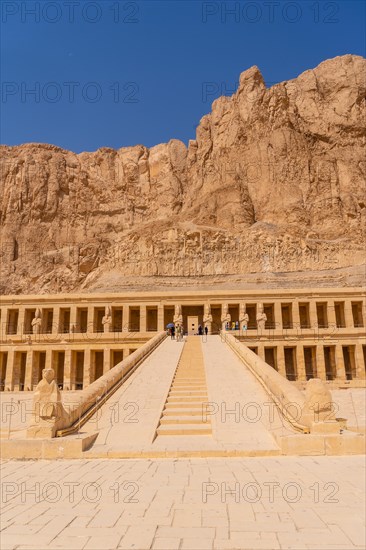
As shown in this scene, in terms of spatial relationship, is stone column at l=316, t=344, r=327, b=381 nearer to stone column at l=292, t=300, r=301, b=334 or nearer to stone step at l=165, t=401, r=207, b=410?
stone column at l=292, t=300, r=301, b=334

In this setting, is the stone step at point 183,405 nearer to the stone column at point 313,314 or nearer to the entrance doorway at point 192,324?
the stone column at point 313,314

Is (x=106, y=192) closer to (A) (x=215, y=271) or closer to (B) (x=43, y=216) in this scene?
(B) (x=43, y=216)

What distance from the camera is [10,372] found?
31875mm

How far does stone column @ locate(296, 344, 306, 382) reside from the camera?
30.4 metres

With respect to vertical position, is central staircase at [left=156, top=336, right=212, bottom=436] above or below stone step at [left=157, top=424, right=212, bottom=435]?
above

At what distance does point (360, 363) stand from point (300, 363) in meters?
4.16

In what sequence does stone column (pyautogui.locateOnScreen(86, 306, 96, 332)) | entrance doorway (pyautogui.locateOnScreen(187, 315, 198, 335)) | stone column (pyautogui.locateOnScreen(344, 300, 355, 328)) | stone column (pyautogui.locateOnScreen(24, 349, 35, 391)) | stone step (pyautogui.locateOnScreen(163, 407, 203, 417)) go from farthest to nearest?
entrance doorway (pyautogui.locateOnScreen(187, 315, 198, 335)) → stone column (pyautogui.locateOnScreen(86, 306, 96, 332)) → stone column (pyautogui.locateOnScreen(344, 300, 355, 328)) → stone column (pyautogui.locateOnScreen(24, 349, 35, 391)) → stone step (pyautogui.locateOnScreen(163, 407, 203, 417))

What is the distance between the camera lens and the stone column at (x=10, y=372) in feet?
104

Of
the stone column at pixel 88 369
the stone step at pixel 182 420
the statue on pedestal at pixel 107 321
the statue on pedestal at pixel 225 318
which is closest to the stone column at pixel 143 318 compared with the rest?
the statue on pedestal at pixel 107 321

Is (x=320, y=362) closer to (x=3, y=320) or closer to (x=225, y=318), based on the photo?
(x=225, y=318)

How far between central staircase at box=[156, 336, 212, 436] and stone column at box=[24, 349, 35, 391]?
16.5 meters

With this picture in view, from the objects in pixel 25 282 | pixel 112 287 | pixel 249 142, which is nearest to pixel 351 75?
pixel 249 142

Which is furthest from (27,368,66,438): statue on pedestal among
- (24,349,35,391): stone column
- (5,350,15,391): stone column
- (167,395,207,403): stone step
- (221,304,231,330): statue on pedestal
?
(5,350,15,391): stone column

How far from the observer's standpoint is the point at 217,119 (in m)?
86.4
